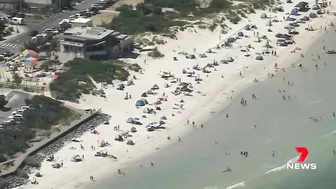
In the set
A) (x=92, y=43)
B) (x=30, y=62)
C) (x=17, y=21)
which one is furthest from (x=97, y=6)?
(x=30, y=62)

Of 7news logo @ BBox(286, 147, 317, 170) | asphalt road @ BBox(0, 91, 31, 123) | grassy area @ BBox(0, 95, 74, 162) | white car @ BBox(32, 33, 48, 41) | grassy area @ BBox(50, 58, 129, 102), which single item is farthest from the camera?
white car @ BBox(32, 33, 48, 41)

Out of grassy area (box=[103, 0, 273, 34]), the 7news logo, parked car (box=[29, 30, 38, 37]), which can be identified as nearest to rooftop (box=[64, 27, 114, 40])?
grassy area (box=[103, 0, 273, 34])

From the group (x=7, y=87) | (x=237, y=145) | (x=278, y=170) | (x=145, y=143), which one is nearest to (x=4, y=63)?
(x=7, y=87)

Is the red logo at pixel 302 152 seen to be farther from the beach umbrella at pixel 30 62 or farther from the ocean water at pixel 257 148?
the beach umbrella at pixel 30 62

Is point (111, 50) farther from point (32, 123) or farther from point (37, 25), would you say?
point (32, 123)

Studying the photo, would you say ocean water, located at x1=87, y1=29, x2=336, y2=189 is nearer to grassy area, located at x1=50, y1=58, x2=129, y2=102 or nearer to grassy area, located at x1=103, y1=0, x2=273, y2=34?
grassy area, located at x1=50, y1=58, x2=129, y2=102

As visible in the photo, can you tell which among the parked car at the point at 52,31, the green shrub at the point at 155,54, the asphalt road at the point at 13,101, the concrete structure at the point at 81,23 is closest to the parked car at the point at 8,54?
the parked car at the point at 52,31
